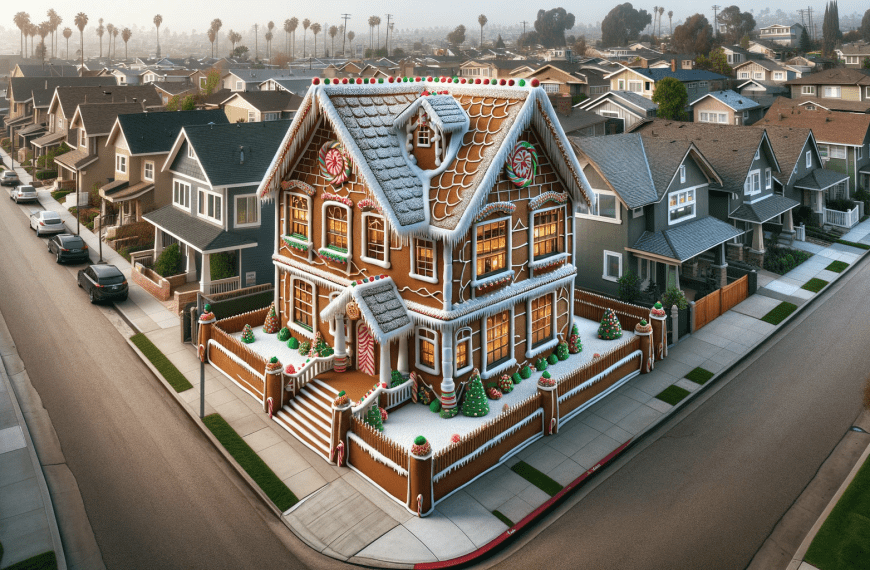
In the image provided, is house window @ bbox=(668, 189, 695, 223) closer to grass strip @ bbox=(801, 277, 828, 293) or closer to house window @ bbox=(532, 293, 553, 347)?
grass strip @ bbox=(801, 277, 828, 293)

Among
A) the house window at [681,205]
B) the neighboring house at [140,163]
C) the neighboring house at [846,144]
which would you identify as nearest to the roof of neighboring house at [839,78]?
the neighboring house at [846,144]

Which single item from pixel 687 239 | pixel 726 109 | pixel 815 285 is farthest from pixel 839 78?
pixel 687 239

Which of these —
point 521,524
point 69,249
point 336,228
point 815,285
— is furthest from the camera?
point 69,249

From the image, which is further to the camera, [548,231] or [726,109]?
[726,109]

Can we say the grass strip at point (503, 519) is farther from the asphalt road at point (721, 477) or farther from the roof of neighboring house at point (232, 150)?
the roof of neighboring house at point (232, 150)

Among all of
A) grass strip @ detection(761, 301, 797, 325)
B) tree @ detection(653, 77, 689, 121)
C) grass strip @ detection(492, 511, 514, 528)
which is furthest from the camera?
tree @ detection(653, 77, 689, 121)

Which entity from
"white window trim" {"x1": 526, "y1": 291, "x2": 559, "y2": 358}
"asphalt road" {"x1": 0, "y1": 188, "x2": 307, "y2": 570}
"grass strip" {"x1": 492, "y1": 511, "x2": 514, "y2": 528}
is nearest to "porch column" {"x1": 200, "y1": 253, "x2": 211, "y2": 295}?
"asphalt road" {"x1": 0, "y1": 188, "x2": 307, "y2": 570}

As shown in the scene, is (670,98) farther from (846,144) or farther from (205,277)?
(205,277)
